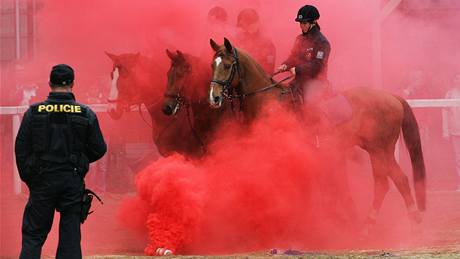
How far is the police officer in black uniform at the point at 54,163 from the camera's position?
6.52 metres

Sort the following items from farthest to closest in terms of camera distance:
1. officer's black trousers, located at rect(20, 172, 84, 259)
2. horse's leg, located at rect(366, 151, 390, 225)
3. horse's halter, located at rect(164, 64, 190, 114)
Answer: horse's leg, located at rect(366, 151, 390, 225) → horse's halter, located at rect(164, 64, 190, 114) → officer's black trousers, located at rect(20, 172, 84, 259)

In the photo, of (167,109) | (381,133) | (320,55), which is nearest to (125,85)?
(167,109)

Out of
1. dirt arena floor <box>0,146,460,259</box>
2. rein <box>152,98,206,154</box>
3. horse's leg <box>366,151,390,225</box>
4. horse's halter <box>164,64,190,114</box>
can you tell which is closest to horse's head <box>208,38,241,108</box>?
horse's halter <box>164,64,190,114</box>

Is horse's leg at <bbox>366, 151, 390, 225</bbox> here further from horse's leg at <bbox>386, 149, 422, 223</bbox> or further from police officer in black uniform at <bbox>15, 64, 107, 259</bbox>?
police officer in black uniform at <bbox>15, 64, 107, 259</bbox>

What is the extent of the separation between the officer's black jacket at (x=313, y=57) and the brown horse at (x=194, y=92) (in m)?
1.15

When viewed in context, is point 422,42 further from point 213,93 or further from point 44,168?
point 44,168

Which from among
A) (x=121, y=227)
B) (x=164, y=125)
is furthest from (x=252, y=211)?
(x=121, y=227)

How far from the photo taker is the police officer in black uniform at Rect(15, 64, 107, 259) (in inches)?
257

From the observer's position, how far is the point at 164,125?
1053 cm

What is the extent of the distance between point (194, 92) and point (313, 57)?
158 centimetres

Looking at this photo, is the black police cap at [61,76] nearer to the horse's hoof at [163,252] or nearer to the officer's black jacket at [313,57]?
the horse's hoof at [163,252]

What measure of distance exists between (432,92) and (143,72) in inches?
222

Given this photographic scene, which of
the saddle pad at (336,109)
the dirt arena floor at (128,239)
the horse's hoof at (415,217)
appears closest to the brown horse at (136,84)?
the dirt arena floor at (128,239)

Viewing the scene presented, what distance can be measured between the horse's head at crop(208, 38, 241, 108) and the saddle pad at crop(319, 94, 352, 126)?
122cm
